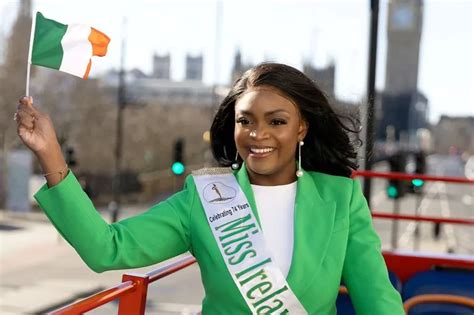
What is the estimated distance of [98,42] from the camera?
208 centimetres

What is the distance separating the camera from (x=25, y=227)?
27172 millimetres

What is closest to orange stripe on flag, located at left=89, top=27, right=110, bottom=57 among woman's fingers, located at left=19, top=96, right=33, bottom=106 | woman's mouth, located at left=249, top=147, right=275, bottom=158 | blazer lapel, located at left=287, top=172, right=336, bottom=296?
woman's fingers, located at left=19, top=96, right=33, bottom=106

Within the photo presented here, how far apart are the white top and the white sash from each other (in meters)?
0.03

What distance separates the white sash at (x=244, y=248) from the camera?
201 cm

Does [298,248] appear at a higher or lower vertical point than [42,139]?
lower

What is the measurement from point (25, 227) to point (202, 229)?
26.3 meters

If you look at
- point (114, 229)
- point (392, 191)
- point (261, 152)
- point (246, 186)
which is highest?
point (261, 152)

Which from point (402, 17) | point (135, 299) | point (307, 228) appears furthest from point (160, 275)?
point (402, 17)

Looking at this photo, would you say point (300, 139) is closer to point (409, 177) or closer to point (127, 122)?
point (409, 177)

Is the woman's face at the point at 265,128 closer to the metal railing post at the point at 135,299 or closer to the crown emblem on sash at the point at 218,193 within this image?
the crown emblem on sash at the point at 218,193

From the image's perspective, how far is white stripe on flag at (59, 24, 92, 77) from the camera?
2029mm

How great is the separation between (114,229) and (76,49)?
0.50 meters

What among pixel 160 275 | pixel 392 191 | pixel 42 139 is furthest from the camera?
pixel 392 191

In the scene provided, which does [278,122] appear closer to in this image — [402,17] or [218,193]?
[218,193]
